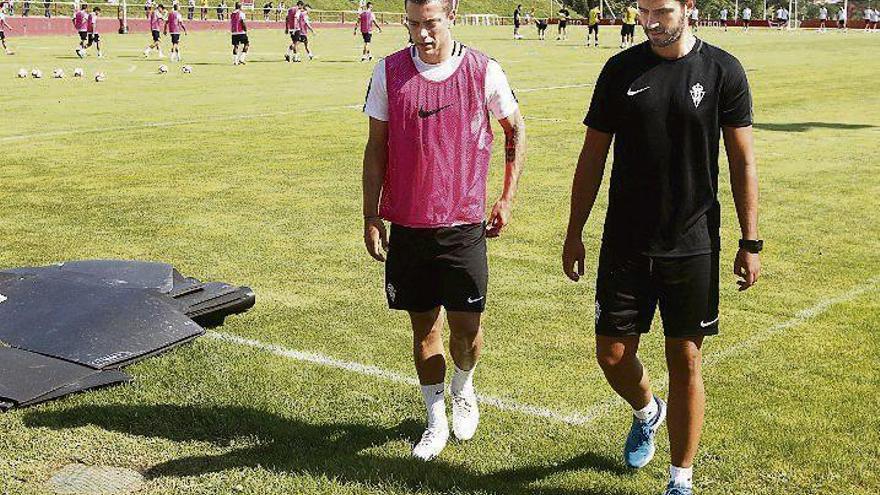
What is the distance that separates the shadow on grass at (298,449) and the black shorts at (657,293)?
801 millimetres

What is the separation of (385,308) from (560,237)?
2.91 m

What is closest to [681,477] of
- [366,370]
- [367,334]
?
[366,370]

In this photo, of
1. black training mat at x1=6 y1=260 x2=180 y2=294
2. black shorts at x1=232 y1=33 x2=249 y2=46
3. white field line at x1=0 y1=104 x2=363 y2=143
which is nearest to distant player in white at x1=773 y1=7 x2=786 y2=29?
black shorts at x1=232 y1=33 x2=249 y2=46

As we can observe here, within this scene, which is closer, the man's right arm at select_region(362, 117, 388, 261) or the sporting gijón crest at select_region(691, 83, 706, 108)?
the sporting gijón crest at select_region(691, 83, 706, 108)

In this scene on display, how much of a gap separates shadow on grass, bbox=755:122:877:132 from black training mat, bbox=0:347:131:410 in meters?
14.7

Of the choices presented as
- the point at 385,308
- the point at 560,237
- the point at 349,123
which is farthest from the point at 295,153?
the point at 385,308

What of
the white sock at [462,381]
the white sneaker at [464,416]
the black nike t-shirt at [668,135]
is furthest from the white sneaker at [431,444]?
the black nike t-shirt at [668,135]

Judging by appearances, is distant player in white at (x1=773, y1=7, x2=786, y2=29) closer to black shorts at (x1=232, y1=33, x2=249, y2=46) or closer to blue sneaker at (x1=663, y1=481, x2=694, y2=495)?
black shorts at (x1=232, y1=33, x2=249, y2=46)

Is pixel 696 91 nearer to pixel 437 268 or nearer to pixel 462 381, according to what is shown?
pixel 437 268

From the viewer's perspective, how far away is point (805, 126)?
19.0 meters

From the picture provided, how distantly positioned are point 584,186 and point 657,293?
524mm

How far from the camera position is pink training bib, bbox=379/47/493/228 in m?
4.79

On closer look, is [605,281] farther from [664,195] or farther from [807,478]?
[807,478]

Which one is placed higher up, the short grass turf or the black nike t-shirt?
the black nike t-shirt
